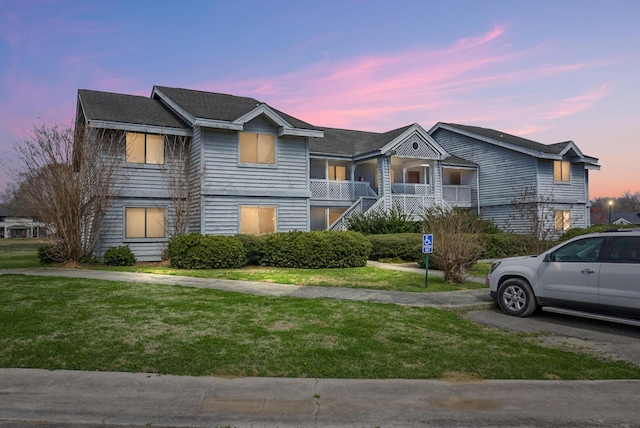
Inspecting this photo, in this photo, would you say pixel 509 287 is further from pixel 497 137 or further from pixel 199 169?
pixel 497 137

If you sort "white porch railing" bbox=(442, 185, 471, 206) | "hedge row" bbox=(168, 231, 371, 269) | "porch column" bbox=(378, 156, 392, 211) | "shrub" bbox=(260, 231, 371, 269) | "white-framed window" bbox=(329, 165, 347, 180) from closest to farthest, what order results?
"hedge row" bbox=(168, 231, 371, 269), "shrub" bbox=(260, 231, 371, 269), "porch column" bbox=(378, 156, 392, 211), "white-framed window" bbox=(329, 165, 347, 180), "white porch railing" bbox=(442, 185, 471, 206)

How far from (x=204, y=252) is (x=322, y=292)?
6.17 metres

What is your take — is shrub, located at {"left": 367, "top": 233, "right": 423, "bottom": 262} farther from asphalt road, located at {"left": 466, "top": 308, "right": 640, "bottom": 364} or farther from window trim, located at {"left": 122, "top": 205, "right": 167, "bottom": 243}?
asphalt road, located at {"left": 466, "top": 308, "right": 640, "bottom": 364}

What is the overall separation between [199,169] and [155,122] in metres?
2.88

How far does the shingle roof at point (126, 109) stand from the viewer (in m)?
18.8

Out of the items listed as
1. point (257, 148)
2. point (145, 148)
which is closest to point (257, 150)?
point (257, 148)

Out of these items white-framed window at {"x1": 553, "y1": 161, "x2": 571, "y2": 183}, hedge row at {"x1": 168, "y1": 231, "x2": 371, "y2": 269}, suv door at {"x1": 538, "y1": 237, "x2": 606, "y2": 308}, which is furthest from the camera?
white-framed window at {"x1": 553, "y1": 161, "x2": 571, "y2": 183}

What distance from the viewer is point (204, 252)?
15797mm

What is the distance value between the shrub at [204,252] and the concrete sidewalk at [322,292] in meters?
2.02

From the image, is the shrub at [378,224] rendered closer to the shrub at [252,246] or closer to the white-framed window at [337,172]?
the shrub at [252,246]

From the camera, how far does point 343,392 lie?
487cm

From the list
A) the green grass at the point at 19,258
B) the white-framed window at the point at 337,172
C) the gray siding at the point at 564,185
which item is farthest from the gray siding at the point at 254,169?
the gray siding at the point at 564,185

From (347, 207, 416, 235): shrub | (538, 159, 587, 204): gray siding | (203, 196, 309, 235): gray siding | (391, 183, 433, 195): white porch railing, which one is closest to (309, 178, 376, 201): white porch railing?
(391, 183, 433, 195): white porch railing

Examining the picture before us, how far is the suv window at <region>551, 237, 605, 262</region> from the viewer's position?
8.25m
